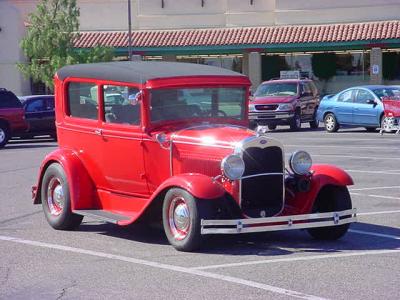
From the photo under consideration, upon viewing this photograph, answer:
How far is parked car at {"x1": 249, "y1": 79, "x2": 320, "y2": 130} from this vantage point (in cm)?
2834

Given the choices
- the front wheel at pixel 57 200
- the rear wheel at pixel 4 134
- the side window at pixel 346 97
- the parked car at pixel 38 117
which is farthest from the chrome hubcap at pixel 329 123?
the front wheel at pixel 57 200

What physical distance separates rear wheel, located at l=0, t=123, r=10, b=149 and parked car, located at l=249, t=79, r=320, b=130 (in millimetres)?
7613

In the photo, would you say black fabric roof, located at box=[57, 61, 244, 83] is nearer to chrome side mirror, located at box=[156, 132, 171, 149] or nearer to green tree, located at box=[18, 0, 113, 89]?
chrome side mirror, located at box=[156, 132, 171, 149]

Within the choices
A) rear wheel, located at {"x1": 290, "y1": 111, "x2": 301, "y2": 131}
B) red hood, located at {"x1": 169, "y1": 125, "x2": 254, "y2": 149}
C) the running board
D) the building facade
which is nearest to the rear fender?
red hood, located at {"x1": 169, "y1": 125, "x2": 254, "y2": 149}

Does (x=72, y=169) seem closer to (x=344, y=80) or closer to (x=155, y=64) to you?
(x=155, y=64)

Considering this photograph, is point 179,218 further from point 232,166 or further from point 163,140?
point 163,140

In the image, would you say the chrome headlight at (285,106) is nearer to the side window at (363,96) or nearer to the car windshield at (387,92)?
the side window at (363,96)

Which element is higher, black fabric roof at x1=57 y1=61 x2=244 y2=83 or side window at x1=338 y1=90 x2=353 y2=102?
black fabric roof at x1=57 y1=61 x2=244 y2=83

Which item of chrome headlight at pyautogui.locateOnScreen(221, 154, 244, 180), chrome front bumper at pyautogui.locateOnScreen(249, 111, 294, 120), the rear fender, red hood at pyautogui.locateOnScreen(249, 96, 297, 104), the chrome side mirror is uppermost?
the chrome side mirror

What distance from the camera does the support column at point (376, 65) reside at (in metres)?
38.3

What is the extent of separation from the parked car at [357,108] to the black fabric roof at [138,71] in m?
15.8

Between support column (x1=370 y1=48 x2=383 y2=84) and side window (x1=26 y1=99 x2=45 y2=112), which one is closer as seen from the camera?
side window (x1=26 y1=99 x2=45 y2=112)

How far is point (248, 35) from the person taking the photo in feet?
129

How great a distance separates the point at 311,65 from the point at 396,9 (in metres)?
4.62
